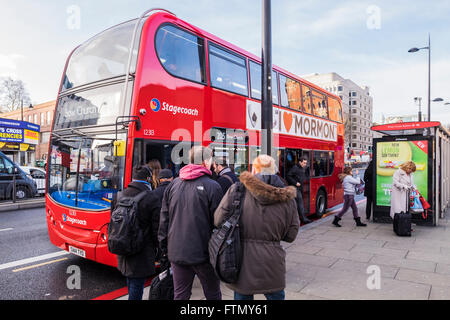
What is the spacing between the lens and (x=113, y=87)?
5.13 m

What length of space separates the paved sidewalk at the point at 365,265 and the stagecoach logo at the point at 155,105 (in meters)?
2.60

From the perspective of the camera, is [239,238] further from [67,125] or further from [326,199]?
[326,199]

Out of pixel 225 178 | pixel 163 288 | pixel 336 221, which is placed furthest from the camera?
pixel 336 221

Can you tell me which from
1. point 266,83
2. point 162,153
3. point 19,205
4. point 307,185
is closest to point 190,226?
point 162,153

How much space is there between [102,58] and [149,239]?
3.68 metres

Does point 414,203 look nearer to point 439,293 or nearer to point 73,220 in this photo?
point 439,293

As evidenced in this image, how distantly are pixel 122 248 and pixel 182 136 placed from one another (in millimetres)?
2583

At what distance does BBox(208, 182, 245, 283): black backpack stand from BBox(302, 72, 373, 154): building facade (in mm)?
92124

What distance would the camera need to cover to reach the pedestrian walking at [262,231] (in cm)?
260

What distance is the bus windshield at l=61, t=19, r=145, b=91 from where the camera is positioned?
17.4ft

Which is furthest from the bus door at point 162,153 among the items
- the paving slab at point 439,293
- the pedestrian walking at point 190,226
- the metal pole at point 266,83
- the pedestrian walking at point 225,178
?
the paving slab at point 439,293

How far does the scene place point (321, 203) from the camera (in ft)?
34.6

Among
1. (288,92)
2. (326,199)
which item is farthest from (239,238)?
(326,199)

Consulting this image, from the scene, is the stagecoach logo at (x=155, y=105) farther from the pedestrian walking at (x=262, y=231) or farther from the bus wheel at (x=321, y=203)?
the bus wheel at (x=321, y=203)
